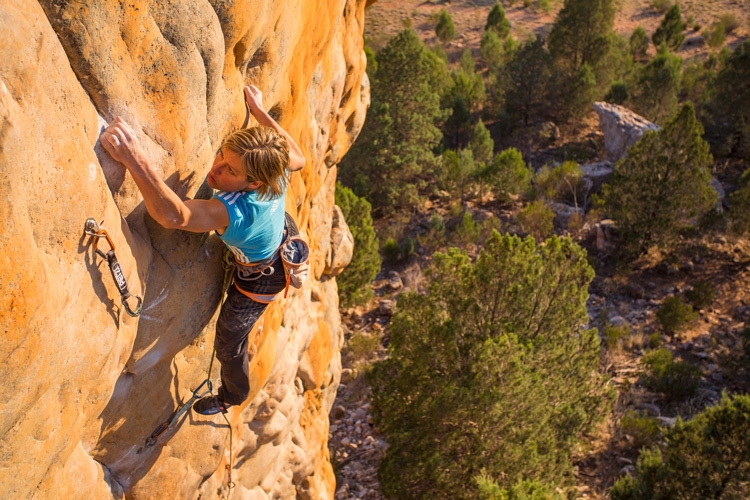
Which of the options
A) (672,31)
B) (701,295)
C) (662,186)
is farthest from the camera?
(672,31)

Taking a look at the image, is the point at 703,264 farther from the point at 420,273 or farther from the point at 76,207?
the point at 76,207

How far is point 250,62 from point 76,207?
175 centimetres

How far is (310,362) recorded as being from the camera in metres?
6.68

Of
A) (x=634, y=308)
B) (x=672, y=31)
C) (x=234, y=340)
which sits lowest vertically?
(x=634, y=308)

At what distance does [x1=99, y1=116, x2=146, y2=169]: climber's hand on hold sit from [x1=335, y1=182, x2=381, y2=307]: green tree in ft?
33.3

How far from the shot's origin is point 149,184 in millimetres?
2619

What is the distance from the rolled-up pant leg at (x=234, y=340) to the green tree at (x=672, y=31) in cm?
2989

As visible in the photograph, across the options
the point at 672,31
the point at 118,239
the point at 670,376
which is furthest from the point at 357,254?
the point at 672,31

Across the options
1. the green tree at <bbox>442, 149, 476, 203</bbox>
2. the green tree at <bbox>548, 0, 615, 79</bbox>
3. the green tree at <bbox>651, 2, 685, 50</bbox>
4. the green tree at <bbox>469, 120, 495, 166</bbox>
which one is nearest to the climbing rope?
the green tree at <bbox>442, 149, 476, 203</bbox>

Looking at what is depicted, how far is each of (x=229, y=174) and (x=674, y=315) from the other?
12.9m

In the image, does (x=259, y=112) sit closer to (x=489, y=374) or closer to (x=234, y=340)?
(x=234, y=340)

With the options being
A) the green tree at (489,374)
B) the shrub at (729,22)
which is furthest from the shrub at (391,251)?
the shrub at (729,22)

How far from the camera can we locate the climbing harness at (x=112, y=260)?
2.43 metres

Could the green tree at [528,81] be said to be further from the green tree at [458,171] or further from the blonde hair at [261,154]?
the blonde hair at [261,154]
